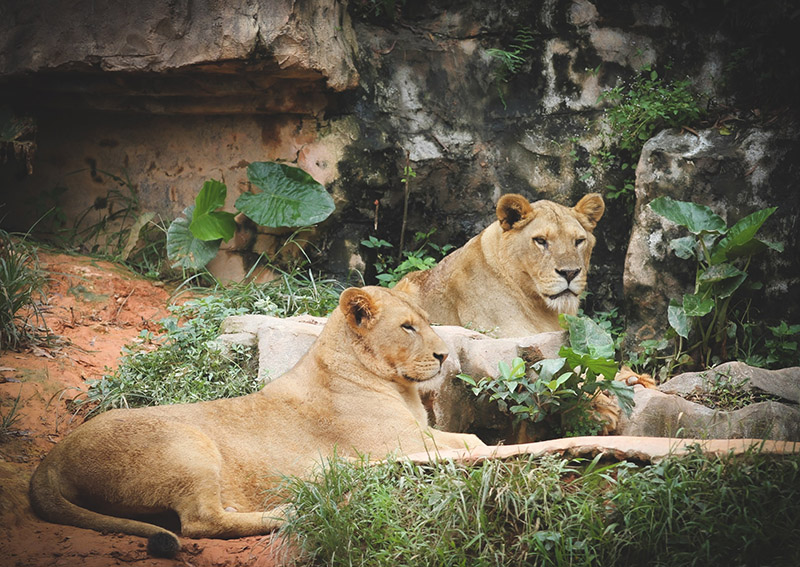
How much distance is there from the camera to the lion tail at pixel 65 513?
514 cm

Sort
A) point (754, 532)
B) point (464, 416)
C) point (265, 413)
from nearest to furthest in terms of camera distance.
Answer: point (754, 532) → point (265, 413) → point (464, 416)

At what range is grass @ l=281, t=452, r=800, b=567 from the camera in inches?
171


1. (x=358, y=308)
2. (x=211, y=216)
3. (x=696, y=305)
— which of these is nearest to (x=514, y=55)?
(x=696, y=305)

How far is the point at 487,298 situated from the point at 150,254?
14.7ft

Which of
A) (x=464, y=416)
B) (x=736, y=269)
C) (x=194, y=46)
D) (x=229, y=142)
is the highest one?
(x=194, y=46)

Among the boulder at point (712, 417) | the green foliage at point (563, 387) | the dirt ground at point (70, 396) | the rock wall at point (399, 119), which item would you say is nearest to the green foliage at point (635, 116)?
the rock wall at point (399, 119)

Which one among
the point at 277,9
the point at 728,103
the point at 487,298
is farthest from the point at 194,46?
the point at 728,103

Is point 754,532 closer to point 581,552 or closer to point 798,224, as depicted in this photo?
point 581,552

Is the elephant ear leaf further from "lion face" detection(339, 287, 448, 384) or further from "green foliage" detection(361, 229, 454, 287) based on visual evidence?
"lion face" detection(339, 287, 448, 384)

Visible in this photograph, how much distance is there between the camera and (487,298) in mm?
9102

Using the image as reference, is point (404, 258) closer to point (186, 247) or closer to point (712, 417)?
point (186, 247)

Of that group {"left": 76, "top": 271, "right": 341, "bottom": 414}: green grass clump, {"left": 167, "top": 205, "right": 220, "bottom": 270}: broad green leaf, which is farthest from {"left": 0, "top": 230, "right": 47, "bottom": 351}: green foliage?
{"left": 167, "top": 205, "right": 220, "bottom": 270}: broad green leaf

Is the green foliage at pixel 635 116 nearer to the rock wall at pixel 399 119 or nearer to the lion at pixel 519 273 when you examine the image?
the rock wall at pixel 399 119

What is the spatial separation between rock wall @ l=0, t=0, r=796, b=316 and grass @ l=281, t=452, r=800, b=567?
5.80m
